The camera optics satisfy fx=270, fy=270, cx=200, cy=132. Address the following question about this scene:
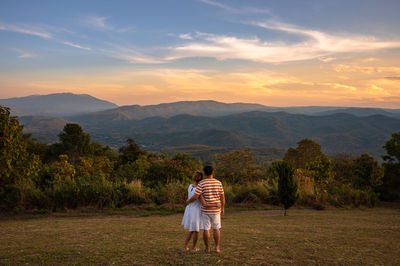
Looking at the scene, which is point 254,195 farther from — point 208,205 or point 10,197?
point 10,197

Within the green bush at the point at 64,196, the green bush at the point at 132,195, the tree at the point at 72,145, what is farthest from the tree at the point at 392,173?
the tree at the point at 72,145

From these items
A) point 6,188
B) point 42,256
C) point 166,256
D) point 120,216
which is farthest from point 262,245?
point 6,188

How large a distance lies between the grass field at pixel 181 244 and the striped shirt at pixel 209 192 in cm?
83

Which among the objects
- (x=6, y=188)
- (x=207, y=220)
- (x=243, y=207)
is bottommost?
(x=243, y=207)

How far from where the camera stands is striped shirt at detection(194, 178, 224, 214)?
5.20 metres

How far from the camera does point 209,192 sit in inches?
206

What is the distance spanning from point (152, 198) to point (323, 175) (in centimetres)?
878

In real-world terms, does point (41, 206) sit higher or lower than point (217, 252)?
lower

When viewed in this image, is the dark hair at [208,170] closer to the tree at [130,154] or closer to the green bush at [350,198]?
the green bush at [350,198]

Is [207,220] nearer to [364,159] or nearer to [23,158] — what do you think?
[23,158]

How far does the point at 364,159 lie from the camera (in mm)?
19500

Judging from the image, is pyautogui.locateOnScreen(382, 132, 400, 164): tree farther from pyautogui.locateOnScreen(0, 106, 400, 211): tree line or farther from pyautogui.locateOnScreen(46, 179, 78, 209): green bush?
pyautogui.locateOnScreen(46, 179, 78, 209): green bush

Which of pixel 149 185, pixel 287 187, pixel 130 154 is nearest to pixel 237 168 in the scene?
pixel 149 185

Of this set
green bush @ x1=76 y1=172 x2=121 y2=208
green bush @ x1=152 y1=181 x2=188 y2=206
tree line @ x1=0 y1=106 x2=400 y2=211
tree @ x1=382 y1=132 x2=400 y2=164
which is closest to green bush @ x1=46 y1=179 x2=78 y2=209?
tree line @ x1=0 y1=106 x2=400 y2=211
